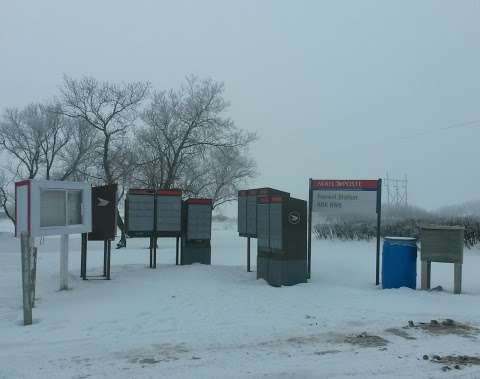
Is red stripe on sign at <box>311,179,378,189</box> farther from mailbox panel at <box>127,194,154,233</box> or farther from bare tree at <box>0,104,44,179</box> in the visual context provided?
bare tree at <box>0,104,44,179</box>

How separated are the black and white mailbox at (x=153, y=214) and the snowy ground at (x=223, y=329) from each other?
1.60 m

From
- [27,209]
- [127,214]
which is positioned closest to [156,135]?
[127,214]

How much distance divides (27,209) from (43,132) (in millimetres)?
30213

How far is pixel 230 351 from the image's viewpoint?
6.47m

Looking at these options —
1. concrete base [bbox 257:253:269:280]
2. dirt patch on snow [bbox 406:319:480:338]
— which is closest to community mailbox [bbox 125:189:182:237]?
concrete base [bbox 257:253:269:280]

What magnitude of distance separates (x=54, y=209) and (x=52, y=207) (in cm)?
6

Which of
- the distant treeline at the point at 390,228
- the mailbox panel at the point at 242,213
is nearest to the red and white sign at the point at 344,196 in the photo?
the mailbox panel at the point at 242,213

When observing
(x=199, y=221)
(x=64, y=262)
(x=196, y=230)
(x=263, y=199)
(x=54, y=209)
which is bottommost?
(x=64, y=262)

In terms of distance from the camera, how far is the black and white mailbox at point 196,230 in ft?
45.0

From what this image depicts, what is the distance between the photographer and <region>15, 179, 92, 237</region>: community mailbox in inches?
360

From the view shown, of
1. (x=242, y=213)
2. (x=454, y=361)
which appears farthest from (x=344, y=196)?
(x=454, y=361)

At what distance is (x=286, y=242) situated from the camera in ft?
35.6

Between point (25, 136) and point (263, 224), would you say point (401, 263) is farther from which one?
point (25, 136)

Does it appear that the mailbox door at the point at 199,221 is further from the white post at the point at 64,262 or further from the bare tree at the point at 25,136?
the bare tree at the point at 25,136
